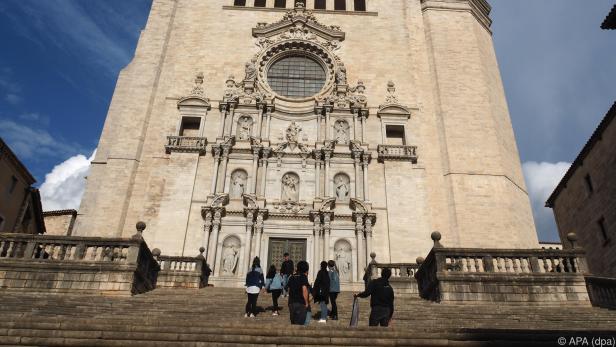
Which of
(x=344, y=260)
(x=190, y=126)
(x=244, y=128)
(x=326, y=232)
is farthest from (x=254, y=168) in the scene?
(x=344, y=260)

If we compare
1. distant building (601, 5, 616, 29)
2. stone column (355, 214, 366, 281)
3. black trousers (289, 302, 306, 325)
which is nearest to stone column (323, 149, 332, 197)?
stone column (355, 214, 366, 281)

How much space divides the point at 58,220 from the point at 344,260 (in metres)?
19.1

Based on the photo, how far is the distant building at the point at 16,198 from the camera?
871 inches

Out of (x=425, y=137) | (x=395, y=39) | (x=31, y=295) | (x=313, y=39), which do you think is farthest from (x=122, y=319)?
(x=395, y=39)

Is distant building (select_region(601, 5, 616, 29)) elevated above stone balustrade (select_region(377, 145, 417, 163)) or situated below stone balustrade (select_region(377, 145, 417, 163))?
below

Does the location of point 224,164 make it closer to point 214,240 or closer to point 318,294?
point 214,240

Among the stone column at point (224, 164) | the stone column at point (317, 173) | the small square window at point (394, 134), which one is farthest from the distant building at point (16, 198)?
the small square window at point (394, 134)

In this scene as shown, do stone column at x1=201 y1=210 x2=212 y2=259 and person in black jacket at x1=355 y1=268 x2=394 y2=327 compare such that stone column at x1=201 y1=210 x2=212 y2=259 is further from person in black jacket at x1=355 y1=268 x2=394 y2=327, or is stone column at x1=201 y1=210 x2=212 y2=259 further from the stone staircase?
person in black jacket at x1=355 y1=268 x2=394 y2=327

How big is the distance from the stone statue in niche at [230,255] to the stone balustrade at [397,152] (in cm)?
730

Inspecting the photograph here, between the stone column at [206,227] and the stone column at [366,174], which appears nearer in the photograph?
the stone column at [206,227]

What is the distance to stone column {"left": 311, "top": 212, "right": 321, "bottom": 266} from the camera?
1908 centimetres

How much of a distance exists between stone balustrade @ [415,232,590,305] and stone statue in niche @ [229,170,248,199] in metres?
10.3

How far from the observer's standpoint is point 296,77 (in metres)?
24.6

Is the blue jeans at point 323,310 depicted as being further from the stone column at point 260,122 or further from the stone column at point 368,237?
the stone column at point 260,122
